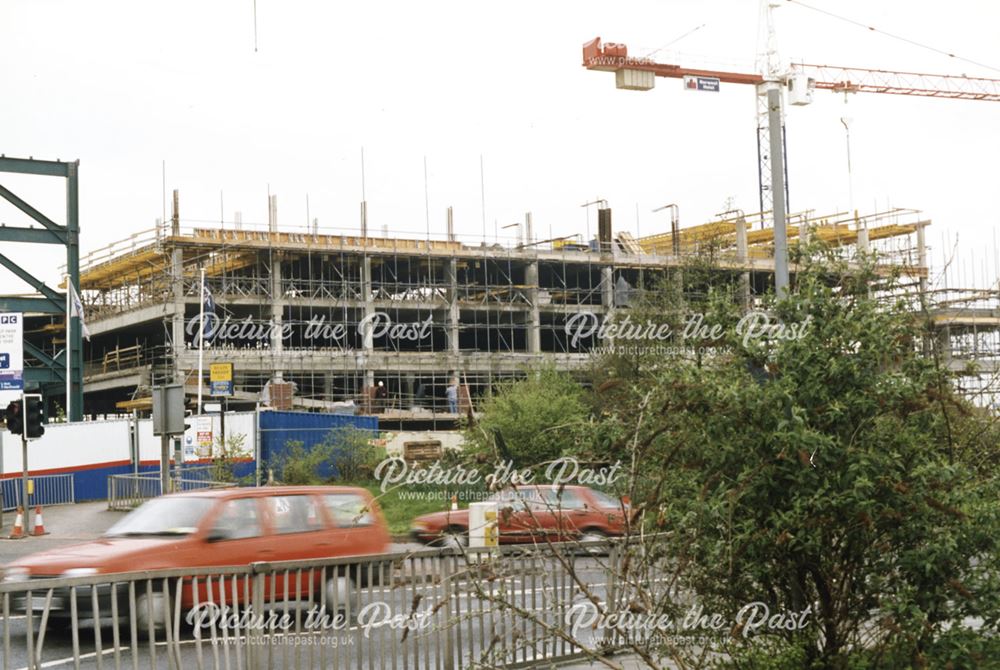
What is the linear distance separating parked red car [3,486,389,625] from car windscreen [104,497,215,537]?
1 centimetres

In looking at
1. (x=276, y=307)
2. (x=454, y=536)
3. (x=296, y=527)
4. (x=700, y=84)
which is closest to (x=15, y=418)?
(x=296, y=527)

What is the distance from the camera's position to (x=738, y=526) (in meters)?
7.26

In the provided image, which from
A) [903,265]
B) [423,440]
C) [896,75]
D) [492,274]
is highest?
[896,75]

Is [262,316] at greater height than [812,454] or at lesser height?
greater

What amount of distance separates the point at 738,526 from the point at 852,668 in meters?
1.12

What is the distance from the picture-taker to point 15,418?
27.9 meters

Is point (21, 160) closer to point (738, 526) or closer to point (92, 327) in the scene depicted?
point (92, 327)

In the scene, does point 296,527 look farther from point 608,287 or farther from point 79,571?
point 608,287

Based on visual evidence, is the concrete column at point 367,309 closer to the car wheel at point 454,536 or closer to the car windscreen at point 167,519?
the car windscreen at point 167,519

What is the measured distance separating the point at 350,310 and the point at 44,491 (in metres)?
27.2

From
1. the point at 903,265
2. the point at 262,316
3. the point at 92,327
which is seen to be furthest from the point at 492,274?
the point at 903,265

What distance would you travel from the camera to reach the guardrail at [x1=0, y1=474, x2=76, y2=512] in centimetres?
3625

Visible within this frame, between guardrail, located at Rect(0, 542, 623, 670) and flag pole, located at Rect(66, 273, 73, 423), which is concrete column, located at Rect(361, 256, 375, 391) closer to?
flag pole, located at Rect(66, 273, 73, 423)

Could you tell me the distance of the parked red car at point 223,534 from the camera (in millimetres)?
12562
